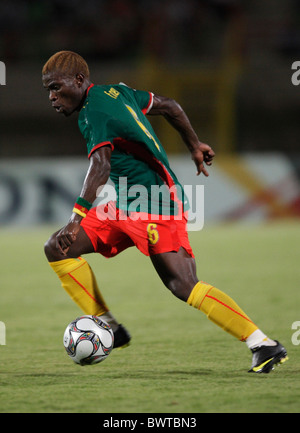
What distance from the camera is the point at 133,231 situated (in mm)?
4238

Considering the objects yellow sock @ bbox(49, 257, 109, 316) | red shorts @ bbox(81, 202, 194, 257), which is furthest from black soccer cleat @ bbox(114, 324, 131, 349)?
red shorts @ bbox(81, 202, 194, 257)

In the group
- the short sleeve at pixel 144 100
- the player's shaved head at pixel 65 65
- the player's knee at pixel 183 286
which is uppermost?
the short sleeve at pixel 144 100

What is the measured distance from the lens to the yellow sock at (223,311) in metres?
4.00

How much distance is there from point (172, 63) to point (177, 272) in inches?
553

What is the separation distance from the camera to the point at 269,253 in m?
10.1

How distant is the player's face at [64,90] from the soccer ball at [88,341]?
125 cm

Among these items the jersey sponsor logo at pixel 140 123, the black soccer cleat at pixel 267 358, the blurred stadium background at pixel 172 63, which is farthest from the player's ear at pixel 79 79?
the blurred stadium background at pixel 172 63

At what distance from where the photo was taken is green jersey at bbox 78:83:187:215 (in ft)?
13.4

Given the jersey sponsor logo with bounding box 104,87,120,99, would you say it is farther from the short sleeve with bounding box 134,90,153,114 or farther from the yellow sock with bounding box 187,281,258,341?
the yellow sock with bounding box 187,281,258,341

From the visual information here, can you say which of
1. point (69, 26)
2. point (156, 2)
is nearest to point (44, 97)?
point (69, 26)

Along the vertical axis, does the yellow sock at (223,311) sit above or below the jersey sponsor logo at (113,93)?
below

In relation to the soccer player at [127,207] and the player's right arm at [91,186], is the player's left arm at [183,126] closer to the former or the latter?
the soccer player at [127,207]

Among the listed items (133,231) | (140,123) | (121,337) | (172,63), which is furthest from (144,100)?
(172,63)
